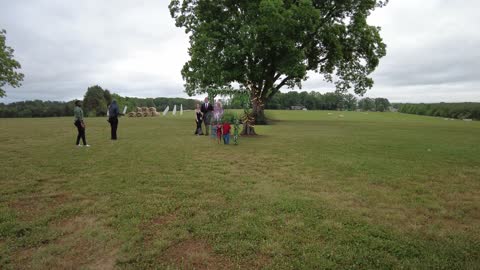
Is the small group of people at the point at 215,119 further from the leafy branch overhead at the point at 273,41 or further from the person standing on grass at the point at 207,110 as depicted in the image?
the leafy branch overhead at the point at 273,41

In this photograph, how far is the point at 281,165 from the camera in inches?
367

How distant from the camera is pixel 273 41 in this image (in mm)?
24250

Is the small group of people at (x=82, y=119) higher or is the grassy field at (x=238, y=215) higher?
the small group of people at (x=82, y=119)

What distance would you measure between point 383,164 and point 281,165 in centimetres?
343

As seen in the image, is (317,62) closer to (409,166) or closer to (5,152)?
(409,166)

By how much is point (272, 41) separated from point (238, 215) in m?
22.0

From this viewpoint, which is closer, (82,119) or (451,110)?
(82,119)

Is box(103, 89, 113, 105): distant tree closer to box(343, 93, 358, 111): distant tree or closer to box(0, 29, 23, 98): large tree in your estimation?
box(0, 29, 23, 98): large tree

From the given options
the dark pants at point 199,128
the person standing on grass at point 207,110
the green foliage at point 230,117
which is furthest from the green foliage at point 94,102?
the green foliage at point 230,117

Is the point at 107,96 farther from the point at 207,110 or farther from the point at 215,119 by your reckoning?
the point at 215,119

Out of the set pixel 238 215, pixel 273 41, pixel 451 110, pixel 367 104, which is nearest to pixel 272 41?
pixel 273 41

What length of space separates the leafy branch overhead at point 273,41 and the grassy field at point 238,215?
49.6ft

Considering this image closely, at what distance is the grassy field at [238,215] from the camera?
148 inches

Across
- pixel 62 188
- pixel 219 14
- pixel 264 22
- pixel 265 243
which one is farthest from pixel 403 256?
pixel 219 14
